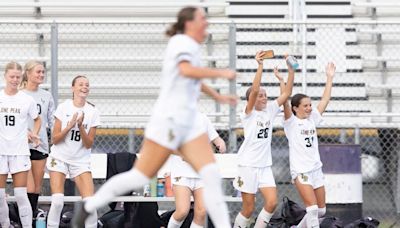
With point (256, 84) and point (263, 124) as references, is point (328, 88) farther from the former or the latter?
point (256, 84)

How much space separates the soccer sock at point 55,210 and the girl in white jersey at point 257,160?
1.93 metres

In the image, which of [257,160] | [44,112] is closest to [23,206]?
[44,112]

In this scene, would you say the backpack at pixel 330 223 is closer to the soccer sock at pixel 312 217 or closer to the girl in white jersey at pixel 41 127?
the soccer sock at pixel 312 217

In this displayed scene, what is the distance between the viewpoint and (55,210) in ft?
40.1

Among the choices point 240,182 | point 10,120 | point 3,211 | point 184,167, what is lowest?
point 3,211

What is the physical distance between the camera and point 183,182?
1196 cm

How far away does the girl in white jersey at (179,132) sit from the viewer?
344 inches

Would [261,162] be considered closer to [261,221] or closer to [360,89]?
[261,221]

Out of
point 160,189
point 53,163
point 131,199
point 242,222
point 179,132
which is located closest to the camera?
point 179,132

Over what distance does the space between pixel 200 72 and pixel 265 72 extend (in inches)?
262

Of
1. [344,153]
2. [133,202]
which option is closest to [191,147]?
[133,202]

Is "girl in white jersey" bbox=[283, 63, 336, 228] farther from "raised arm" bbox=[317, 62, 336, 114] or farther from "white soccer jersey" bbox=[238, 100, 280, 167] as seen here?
"white soccer jersey" bbox=[238, 100, 280, 167]

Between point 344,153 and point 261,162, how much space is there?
195 cm

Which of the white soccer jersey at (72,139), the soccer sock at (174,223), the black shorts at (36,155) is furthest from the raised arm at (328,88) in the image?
the black shorts at (36,155)
